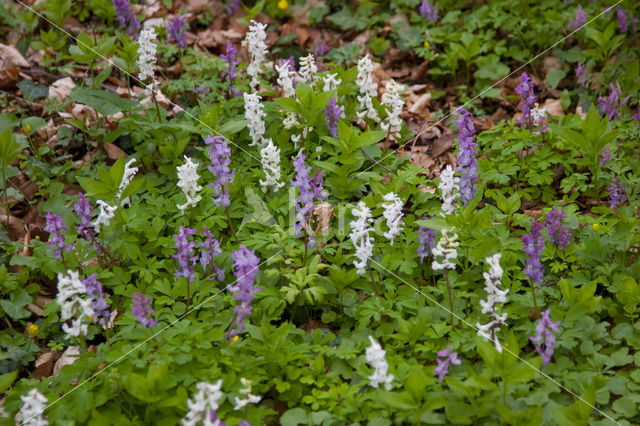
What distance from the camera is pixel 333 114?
14.0 ft

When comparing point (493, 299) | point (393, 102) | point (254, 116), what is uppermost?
point (393, 102)

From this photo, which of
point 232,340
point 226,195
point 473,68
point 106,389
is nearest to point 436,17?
point 473,68

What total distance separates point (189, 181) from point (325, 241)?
2.89 feet

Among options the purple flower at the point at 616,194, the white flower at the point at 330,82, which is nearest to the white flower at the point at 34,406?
the white flower at the point at 330,82

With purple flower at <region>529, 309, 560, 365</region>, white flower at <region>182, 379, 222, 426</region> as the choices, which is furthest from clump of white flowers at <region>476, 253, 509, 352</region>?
white flower at <region>182, 379, 222, 426</region>

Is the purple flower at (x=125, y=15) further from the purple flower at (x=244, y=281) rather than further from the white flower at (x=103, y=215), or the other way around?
the purple flower at (x=244, y=281)

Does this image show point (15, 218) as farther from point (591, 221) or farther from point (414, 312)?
point (591, 221)

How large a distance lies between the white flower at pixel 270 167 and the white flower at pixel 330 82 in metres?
0.79

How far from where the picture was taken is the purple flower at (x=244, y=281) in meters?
2.82

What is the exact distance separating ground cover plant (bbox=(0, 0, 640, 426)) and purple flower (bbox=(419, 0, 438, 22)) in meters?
0.51

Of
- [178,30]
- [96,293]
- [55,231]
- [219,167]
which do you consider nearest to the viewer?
[96,293]

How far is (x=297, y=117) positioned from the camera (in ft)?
14.2

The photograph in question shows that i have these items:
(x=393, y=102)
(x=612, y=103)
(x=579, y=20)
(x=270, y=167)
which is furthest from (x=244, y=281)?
(x=579, y=20)

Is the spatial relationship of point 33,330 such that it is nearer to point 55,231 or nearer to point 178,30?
point 55,231
